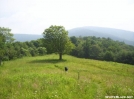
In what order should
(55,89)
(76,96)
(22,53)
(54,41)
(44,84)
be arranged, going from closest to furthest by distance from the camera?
(76,96), (55,89), (44,84), (54,41), (22,53)

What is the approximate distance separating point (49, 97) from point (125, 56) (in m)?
92.5

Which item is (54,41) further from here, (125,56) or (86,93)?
(125,56)

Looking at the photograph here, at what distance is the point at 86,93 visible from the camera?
13.1 metres

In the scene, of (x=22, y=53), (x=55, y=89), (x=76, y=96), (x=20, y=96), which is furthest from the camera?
(x=22, y=53)

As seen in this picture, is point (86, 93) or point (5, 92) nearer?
point (5, 92)

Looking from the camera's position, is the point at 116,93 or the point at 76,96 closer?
the point at 76,96

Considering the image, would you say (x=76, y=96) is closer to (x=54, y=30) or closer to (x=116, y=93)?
(x=116, y=93)

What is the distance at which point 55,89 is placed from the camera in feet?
42.8

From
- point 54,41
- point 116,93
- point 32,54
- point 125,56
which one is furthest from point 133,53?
point 116,93

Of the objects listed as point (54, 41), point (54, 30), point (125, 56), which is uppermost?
Result: point (54, 30)

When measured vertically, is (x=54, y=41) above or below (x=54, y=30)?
below

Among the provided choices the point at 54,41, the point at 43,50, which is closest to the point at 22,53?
the point at 43,50

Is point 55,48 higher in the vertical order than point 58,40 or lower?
lower

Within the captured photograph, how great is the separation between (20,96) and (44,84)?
3.20 metres
